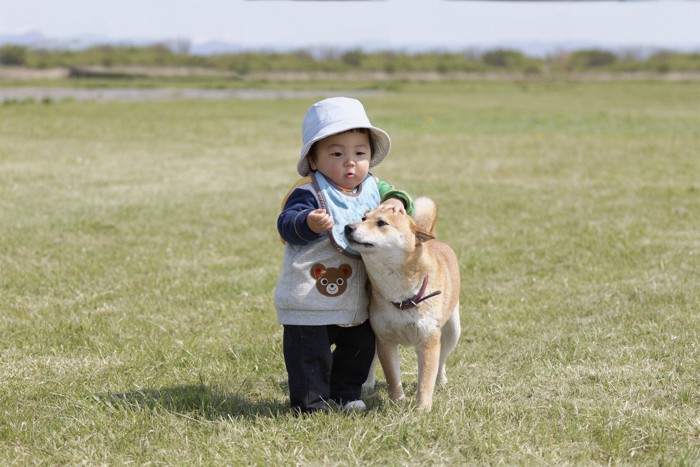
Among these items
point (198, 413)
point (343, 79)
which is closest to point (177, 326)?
point (198, 413)

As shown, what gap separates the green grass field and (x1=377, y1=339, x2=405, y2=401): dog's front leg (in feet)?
0.67

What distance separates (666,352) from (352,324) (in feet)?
7.45

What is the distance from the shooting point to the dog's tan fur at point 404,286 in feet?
13.7

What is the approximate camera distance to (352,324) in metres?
4.48

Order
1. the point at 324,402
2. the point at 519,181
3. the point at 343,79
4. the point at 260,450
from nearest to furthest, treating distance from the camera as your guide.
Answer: the point at 260,450, the point at 324,402, the point at 519,181, the point at 343,79

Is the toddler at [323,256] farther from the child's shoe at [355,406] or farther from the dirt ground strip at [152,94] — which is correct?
the dirt ground strip at [152,94]

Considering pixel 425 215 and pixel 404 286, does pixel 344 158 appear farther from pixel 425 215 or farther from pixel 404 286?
pixel 404 286

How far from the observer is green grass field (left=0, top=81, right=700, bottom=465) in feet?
13.4

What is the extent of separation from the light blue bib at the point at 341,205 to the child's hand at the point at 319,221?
0.19 m

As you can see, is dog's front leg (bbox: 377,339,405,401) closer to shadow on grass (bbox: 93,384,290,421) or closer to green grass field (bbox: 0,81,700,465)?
green grass field (bbox: 0,81,700,465)

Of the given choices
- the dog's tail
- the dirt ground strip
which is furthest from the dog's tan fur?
the dirt ground strip

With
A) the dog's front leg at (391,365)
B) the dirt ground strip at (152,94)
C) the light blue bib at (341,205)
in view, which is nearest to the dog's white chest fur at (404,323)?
the dog's front leg at (391,365)

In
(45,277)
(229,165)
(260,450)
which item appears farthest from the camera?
(229,165)

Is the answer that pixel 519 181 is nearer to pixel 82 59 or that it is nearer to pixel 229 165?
pixel 229 165
